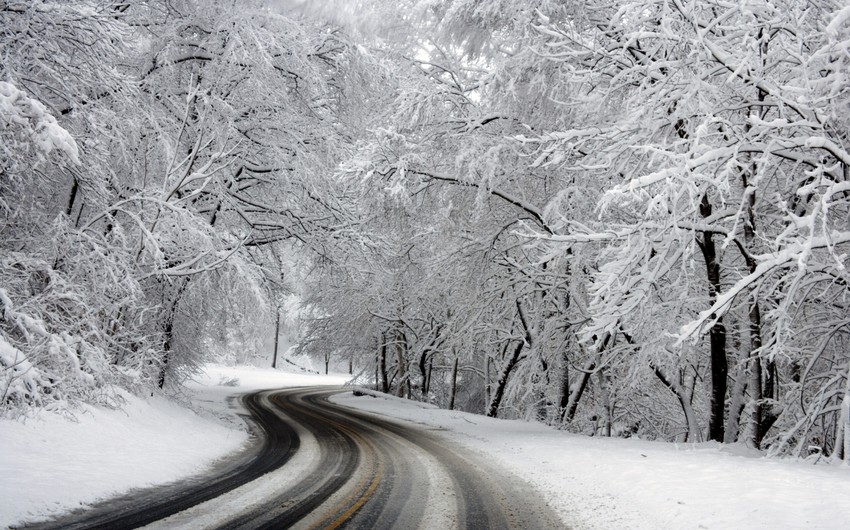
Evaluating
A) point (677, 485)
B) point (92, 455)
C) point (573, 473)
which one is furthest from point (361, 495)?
point (677, 485)

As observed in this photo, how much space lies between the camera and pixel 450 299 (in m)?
16.8

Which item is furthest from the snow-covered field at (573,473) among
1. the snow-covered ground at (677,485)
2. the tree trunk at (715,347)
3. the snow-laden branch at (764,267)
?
the snow-laden branch at (764,267)

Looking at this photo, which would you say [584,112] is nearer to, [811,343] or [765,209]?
[765,209]

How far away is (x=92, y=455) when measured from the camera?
25.0 ft

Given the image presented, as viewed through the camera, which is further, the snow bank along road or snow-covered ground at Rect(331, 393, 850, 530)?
snow-covered ground at Rect(331, 393, 850, 530)

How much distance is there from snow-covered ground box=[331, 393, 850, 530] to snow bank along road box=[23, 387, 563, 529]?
0.67m

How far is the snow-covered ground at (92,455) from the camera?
226 inches

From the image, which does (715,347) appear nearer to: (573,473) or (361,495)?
(573,473)

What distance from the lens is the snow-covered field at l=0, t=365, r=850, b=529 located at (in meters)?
5.93

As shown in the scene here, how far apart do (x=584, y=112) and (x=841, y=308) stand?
582 cm

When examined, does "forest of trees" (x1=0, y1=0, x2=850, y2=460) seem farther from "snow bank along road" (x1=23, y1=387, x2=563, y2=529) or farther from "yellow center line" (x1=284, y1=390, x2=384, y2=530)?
"yellow center line" (x1=284, y1=390, x2=384, y2=530)

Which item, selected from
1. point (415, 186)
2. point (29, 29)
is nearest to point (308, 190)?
point (415, 186)

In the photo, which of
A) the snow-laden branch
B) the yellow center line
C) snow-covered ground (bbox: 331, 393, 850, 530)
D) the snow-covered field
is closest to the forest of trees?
the snow-laden branch

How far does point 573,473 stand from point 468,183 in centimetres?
628
